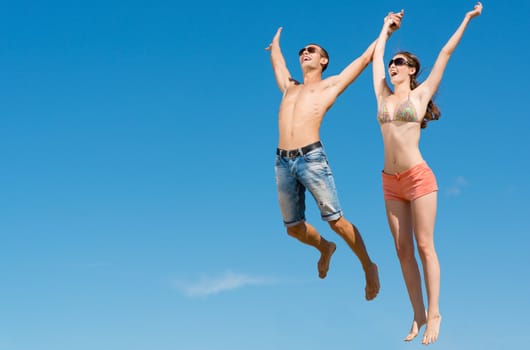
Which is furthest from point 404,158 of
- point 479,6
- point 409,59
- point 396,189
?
point 479,6

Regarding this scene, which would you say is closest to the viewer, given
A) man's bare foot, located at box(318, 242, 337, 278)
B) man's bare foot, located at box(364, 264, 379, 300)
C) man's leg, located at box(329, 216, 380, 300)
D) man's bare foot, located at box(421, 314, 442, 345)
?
man's bare foot, located at box(421, 314, 442, 345)

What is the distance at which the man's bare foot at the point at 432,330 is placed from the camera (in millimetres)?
11477

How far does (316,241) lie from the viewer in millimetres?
13516

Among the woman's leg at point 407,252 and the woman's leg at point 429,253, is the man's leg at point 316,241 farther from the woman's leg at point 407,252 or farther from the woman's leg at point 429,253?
the woman's leg at point 429,253

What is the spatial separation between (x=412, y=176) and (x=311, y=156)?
68.2 inches

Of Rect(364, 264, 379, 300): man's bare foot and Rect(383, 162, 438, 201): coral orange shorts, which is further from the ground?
Rect(383, 162, 438, 201): coral orange shorts

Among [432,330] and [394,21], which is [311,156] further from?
[432,330]

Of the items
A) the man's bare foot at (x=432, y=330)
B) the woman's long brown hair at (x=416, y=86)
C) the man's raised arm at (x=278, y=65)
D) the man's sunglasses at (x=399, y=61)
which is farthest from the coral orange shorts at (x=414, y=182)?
the man's raised arm at (x=278, y=65)

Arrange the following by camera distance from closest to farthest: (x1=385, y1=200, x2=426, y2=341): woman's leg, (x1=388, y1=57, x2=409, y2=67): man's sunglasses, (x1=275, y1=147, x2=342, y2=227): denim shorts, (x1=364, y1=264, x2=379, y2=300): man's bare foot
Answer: (x1=385, y1=200, x2=426, y2=341): woman's leg, (x1=388, y1=57, x2=409, y2=67): man's sunglasses, (x1=275, y1=147, x2=342, y2=227): denim shorts, (x1=364, y1=264, x2=379, y2=300): man's bare foot

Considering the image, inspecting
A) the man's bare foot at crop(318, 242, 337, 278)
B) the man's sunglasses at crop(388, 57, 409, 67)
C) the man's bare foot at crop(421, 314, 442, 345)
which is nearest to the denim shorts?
the man's bare foot at crop(318, 242, 337, 278)

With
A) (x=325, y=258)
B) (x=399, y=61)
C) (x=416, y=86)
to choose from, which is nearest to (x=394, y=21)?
(x=399, y=61)

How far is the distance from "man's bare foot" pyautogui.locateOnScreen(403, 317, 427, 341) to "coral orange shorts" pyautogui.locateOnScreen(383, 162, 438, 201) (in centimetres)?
191

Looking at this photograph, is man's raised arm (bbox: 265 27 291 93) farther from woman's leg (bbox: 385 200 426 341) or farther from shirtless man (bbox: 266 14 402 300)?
woman's leg (bbox: 385 200 426 341)

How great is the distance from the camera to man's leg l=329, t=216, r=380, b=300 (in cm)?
1264
